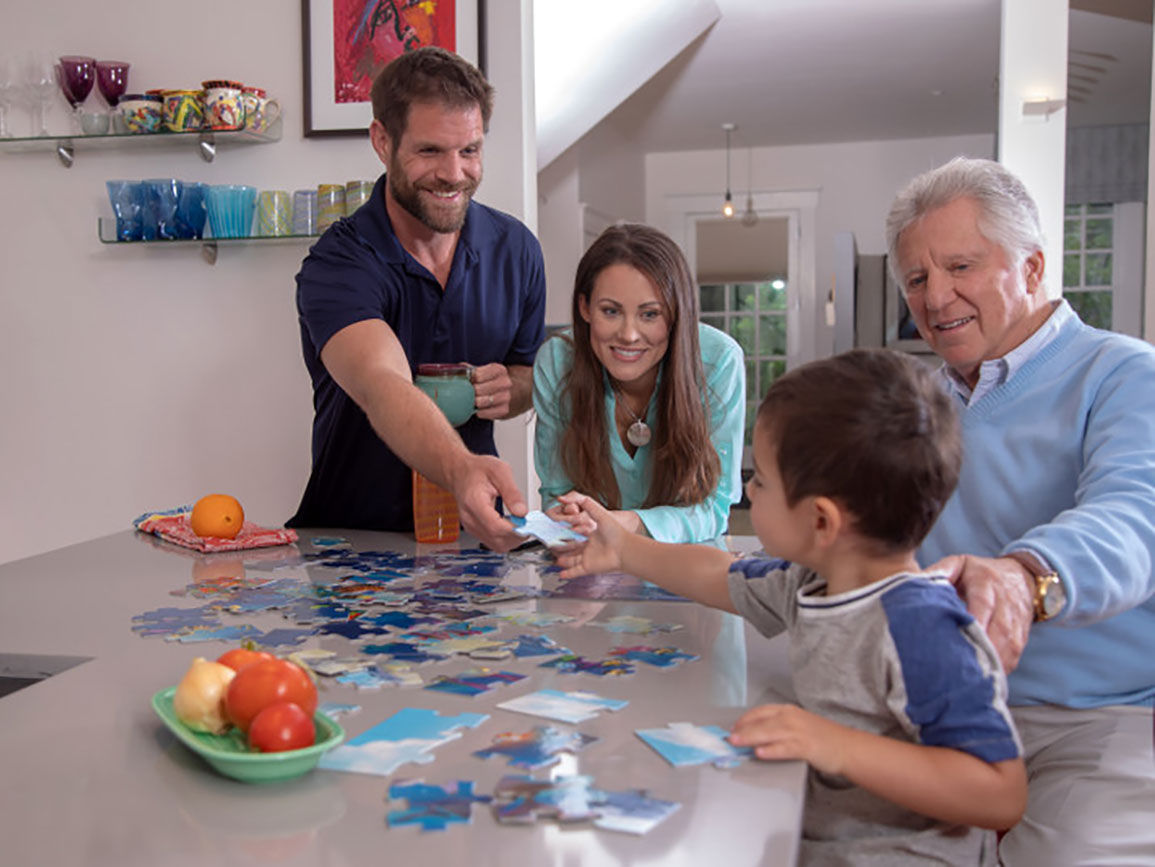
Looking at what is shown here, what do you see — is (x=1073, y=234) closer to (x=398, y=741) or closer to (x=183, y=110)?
(x=183, y=110)

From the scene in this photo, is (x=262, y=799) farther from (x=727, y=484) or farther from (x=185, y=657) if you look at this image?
(x=727, y=484)

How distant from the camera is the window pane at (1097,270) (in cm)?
1013

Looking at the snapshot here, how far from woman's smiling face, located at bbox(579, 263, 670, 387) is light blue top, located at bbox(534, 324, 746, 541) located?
0.32 feet

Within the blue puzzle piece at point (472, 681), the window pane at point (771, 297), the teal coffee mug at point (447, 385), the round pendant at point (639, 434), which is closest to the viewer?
the blue puzzle piece at point (472, 681)

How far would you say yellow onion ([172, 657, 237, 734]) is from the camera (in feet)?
3.29

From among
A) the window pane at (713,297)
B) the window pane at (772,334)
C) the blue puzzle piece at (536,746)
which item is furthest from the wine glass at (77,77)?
the window pane at (772,334)

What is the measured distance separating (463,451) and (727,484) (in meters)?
0.62

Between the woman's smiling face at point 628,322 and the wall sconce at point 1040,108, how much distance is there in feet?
11.5

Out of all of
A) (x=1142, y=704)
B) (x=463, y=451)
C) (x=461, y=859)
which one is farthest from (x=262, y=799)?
(x=1142, y=704)

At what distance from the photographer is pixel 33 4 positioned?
11.4ft

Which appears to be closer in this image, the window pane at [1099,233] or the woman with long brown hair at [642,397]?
the woman with long brown hair at [642,397]

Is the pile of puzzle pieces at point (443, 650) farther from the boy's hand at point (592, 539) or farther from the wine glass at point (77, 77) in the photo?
the wine glass at point (77, 77)

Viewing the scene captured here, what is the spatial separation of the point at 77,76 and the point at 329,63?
76cm

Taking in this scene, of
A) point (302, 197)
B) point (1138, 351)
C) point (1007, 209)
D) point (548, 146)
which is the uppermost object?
point (548, 146)
